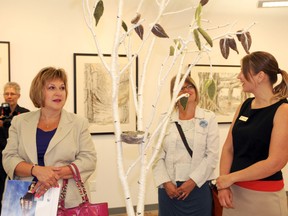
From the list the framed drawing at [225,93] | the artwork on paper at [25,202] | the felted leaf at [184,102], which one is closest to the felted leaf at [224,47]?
the felted leaf at [184,102]

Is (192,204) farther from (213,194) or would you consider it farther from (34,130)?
(34,130)

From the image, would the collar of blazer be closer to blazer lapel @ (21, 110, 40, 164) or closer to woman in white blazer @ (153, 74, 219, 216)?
blazer lapel @ (21, 110, 40, 164)

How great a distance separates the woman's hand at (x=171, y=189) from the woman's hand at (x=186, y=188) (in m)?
0.03

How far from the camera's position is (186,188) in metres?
2.47

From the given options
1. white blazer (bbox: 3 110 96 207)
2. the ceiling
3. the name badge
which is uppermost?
the ceiling

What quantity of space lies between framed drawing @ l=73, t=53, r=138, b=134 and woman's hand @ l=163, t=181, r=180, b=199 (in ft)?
5.96

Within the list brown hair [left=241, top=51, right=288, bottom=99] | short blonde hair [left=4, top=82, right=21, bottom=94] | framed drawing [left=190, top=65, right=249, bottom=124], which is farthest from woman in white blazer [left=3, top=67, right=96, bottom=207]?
framed drawing [left=190, top=65, right=249, bottom=124]

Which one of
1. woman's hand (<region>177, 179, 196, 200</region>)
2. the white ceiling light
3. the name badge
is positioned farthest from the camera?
the white ceiling light

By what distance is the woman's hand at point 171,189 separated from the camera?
249 centimetres

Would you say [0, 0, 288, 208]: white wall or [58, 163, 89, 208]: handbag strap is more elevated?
[0, 0, 288, 208]: white wall

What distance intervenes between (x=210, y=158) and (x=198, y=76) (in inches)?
88.6

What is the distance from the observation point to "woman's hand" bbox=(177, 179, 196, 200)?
2470 mm

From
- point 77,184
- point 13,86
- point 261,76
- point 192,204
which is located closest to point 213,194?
point 192,204

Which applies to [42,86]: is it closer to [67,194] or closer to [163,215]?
[67,194]
